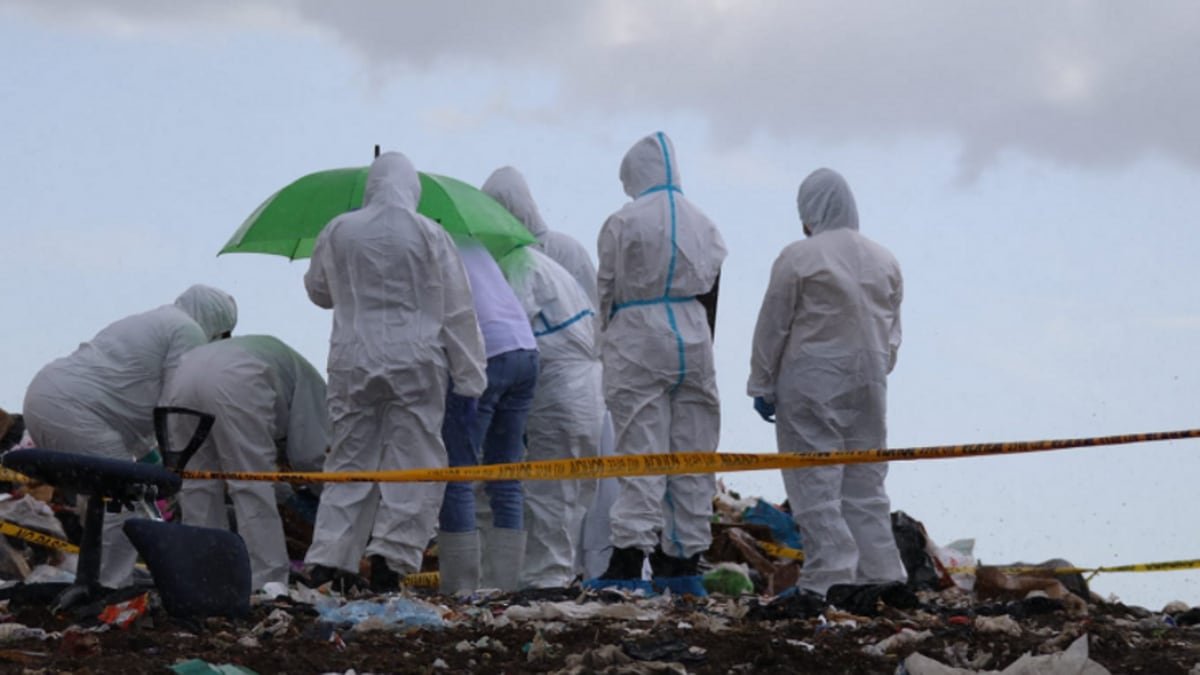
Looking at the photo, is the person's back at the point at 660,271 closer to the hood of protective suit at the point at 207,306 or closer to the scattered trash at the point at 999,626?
the hood of protective suit at the point at 207,306

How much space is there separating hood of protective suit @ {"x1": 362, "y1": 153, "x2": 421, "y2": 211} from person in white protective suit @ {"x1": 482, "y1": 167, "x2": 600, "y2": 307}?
276 centimetres

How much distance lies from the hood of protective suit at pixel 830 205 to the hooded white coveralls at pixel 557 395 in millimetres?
2363

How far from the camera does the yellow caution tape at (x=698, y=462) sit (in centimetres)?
693

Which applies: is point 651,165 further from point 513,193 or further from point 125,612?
point 125,612

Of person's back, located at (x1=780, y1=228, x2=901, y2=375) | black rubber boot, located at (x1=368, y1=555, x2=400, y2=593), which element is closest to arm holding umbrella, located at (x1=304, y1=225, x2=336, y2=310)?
black rubber boot, located at (x1=368, y1=555, x2=400, y2=593)

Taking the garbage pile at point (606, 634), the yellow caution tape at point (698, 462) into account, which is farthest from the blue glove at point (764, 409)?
the yellow caution tape at point (698, 462)

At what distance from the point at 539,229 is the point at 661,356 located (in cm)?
302

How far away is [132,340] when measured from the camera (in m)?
10.4

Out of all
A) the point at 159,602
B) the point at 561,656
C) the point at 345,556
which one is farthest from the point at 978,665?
the point at 345,556

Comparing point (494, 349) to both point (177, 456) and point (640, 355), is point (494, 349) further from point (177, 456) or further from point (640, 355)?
point (177, 456)

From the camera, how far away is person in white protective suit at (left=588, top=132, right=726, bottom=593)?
991cm

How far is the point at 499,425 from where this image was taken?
10.4 metres

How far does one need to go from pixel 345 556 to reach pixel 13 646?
8.65 ft

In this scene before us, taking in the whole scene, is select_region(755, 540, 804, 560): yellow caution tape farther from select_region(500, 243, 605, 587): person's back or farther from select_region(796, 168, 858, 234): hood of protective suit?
select_region(796, 168, 858, 234): hood of protective suit
